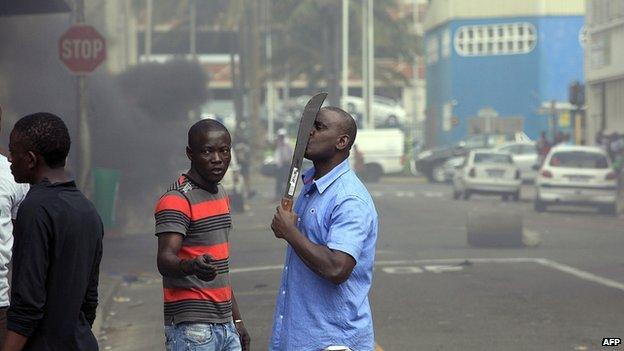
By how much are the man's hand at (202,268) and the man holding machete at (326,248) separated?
347 mm

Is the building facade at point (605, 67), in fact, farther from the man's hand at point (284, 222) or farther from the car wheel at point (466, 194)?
the man's hand at point (284, 222)

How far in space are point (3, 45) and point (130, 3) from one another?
10178mm

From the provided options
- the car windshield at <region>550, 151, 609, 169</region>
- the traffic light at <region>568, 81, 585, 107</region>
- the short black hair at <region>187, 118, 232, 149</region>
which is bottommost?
the car windshield at <region>550, 151, 609, 169</region>

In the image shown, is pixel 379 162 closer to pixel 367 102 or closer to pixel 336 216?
pixel 367 102

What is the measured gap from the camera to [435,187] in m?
43.6

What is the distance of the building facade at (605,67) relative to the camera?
140 ft

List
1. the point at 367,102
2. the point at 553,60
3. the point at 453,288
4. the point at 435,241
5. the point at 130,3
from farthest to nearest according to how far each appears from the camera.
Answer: the point at 553,60 < the point at 367,102 < the point at 130,3 < the point at 435,241 < the point at 453,288

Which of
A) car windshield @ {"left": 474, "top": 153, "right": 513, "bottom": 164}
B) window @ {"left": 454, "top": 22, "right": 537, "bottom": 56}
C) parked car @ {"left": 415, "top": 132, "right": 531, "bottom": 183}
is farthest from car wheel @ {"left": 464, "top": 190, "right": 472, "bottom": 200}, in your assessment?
window @ {"left": 454, "top": 22, "right": 537, "bottom": 56}

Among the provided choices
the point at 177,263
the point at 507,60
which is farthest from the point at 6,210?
the point at 507,60

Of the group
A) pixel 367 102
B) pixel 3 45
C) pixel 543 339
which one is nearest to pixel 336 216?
pixel 543 339

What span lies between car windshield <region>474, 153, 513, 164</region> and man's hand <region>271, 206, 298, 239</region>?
1175 inches

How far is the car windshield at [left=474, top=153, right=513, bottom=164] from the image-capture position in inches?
1347

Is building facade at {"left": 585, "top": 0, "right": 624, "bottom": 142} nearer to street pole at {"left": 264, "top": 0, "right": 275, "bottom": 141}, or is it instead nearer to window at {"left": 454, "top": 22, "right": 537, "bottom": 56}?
street pole at {"left": 264, "top": 0, "right": 275, "bottom": 141}

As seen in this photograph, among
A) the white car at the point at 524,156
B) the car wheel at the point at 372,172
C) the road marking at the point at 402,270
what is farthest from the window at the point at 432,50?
the road marking at the point at 402,270
